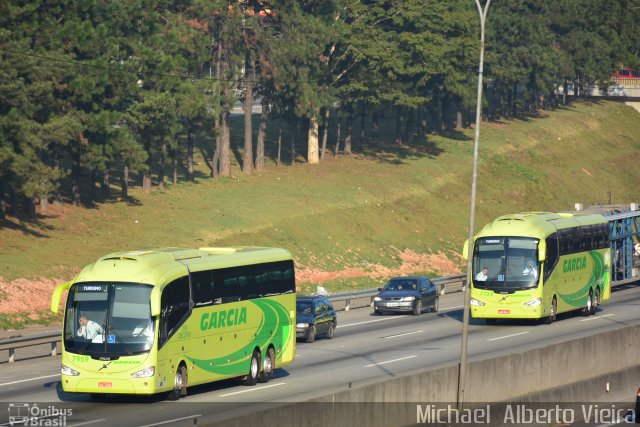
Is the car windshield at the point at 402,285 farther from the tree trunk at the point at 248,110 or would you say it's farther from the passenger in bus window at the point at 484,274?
the tree trunk at the point at 248,110

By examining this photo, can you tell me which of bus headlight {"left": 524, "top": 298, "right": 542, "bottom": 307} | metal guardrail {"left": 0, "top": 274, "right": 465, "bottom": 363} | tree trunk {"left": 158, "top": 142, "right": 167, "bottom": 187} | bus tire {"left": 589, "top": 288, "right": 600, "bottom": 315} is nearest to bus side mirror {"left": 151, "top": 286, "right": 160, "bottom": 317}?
metal guardrail {"left": 0, "top": 274, "right": 465, "bottom": 363}

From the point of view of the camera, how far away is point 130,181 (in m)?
75.2

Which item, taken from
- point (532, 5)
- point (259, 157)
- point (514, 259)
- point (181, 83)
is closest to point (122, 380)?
point (514, 259)

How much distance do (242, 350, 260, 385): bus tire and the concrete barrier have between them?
6.99m

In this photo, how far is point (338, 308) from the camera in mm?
57188

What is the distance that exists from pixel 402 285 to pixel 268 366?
70.7ft

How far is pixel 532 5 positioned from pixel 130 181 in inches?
2424

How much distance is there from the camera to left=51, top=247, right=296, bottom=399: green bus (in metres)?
27.3

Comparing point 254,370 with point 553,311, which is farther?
point 553,311

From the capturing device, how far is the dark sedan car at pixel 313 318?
43031mm

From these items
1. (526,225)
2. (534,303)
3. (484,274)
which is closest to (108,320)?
(484,274)

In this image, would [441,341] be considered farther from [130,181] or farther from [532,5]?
[532,5]

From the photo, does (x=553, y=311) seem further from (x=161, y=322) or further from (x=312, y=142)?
(x=312, y=142)

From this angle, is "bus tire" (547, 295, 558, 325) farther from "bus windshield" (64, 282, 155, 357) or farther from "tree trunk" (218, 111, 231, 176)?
"tree trunk" (218, 111, 231, 176)
